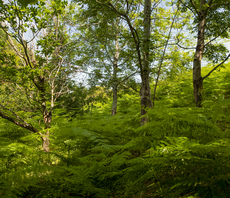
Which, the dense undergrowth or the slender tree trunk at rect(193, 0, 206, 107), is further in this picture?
the slender tree trunk at rect(193, 0, 206, 107)

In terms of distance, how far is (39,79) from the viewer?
3432 mm

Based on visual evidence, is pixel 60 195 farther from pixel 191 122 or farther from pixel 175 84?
pixel 175 84

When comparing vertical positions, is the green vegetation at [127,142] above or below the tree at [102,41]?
below

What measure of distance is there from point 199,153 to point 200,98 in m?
2.04

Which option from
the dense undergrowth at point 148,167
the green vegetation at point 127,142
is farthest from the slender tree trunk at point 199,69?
the dense undergrowth at point 148,167

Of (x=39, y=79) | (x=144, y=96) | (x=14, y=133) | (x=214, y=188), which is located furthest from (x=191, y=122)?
(x=14, y=133)

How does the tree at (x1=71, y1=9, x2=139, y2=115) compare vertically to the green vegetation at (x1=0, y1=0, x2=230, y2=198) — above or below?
above

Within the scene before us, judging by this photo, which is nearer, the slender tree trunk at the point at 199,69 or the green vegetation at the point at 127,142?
the green vegetation at the point at 127,142

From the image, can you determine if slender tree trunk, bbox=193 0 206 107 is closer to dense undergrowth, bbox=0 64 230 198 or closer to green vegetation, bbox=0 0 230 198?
green vegetation, bbox=0 0 230 198

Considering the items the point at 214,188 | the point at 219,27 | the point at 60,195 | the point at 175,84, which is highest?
the point at 219,27

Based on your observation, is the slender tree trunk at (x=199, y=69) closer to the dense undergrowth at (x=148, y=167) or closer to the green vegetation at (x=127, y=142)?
the green vegetation at (x=127, y=142)

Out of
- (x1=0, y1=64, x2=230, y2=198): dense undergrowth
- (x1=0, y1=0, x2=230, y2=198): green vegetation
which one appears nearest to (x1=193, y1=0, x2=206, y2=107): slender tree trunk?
(x1=0, y1=0, x2=230, y2=198): green vegetation

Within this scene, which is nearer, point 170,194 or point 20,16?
point 170,194

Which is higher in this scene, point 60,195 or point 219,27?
point 219,27
